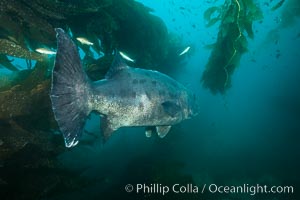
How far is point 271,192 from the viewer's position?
26.8 ft

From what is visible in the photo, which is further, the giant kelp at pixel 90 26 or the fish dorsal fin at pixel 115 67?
the giant kelp at pixel 90 26

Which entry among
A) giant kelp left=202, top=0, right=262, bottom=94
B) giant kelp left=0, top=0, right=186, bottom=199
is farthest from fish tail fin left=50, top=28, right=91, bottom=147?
giant kelp left=202, top=0, right=262, bottom=94

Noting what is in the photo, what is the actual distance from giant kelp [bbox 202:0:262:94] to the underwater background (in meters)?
0.02

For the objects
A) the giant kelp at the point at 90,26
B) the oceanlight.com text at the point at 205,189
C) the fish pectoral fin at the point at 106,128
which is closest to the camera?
the fish pectoral fin at the point at 106,128

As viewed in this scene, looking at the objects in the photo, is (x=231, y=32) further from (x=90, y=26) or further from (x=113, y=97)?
(x=113, y=97)

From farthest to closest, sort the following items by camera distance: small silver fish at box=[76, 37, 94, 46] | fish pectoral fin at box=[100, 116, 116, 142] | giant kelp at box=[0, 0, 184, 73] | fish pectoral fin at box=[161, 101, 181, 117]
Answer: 1. small silver fish at box=[76, 37, 94, 46]
2. giant kelp at box=[0, 0, 184, 73]
3. fish pectoral fin at box=[161, 101, 181, 117]
4. fish pectoral fin at box=[100, 116, 116, 142]

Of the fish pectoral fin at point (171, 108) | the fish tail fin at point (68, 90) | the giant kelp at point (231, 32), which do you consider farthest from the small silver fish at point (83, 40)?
the giant kelp at point (231, 32)

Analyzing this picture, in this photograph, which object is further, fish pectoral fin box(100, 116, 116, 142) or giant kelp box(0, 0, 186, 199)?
giant kelp box(0, 0, 186, 199)

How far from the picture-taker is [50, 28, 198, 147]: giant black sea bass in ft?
9.30

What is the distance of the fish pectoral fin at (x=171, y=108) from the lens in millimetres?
4055

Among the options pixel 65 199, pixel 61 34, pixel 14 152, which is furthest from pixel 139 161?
pixel 61 34

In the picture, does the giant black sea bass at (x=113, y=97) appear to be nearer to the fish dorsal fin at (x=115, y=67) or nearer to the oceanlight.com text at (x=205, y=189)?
the fish dorsal fin at (x=115, y=67)

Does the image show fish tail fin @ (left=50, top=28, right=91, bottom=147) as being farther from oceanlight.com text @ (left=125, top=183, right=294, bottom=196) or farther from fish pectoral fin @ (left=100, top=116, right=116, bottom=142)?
oceanlight.com text @ (left=125, top=183, right=294, bottom=196)

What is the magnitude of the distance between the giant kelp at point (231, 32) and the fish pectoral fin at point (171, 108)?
2668mm
